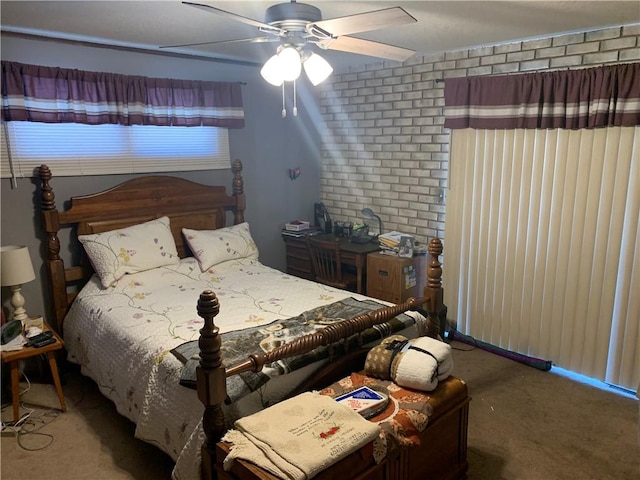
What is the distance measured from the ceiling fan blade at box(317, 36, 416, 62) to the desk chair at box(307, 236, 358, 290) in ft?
6.55

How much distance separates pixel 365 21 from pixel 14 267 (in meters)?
2.51

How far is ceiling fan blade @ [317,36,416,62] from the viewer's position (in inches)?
88.2

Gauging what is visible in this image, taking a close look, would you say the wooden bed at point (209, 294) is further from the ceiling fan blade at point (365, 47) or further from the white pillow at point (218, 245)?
the ceiling fan blade at point (365, 47)

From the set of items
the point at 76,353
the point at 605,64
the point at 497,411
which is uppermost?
the point at 605,64

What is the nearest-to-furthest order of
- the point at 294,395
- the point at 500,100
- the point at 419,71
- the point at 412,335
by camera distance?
the point at 294,395 < the point at 412,335 < the point at 500,100 < the point at 419,71

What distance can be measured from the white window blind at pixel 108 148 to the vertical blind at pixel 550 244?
202 centimetres

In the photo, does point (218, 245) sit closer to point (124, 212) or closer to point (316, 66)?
point (124, 212)

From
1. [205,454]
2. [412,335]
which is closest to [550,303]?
[412,335]

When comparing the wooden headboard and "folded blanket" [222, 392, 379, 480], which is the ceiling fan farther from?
the wooden headboard

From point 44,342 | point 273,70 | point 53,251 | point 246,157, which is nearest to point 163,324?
point 44,342

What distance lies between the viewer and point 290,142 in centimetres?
472

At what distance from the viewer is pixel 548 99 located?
3.19 meters

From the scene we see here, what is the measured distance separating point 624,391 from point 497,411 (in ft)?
3.05

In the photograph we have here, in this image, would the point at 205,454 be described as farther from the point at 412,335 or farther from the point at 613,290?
the point at 613,290
